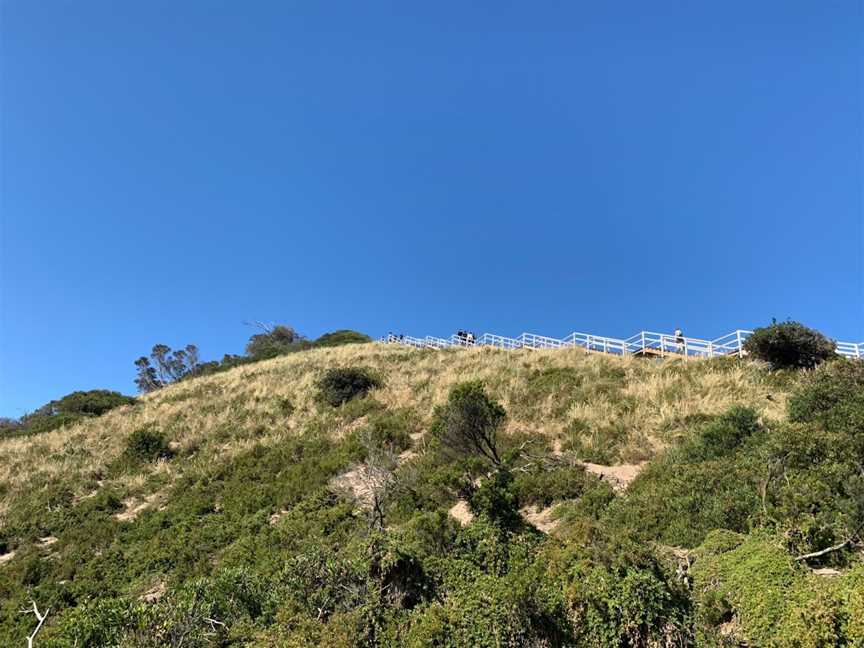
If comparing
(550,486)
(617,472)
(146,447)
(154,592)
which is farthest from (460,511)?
(146,447)

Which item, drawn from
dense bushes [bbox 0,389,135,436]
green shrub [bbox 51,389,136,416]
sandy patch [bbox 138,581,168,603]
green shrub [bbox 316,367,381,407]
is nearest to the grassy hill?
sandy patch [bbox 138,581,168,603]

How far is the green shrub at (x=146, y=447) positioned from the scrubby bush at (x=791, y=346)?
2190 cm

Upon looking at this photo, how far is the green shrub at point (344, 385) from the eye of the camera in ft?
72.0

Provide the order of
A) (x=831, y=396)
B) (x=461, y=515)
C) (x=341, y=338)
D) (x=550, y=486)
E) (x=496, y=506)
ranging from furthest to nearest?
(x=341, y=338), (x=550, y=486), (x=461, y=515), (x=831, y=396), (x=496, y=506)

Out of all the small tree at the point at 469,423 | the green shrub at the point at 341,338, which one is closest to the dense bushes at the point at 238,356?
the green shrub at the point at 341,338

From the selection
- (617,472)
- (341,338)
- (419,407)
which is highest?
(341,338)

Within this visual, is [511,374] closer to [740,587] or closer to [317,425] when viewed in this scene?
[317,425]

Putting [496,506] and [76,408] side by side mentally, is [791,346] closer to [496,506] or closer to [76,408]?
[496,506]

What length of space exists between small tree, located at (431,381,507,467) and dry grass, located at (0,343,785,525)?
3.11 meters

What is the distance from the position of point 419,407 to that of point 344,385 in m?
4.95

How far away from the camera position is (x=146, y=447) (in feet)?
62.9

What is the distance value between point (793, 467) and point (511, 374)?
13.5 metres

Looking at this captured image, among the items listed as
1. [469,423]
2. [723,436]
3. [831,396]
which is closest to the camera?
[831,396]

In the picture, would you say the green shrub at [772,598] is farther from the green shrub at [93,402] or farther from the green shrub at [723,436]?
the green shrub at [93,402]
